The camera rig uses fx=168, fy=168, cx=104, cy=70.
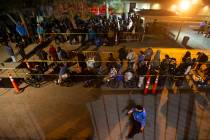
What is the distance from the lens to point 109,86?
927 centimetres

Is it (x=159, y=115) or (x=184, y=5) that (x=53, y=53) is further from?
(x=184, y=5)

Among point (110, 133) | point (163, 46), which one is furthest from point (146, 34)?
point (110, 133)

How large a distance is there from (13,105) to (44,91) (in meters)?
1.59

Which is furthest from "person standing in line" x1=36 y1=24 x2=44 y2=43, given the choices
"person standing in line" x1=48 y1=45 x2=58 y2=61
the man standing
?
the man standing

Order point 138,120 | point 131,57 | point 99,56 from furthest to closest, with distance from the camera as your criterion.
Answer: point 99,56 → point 131,57 → point 138,120

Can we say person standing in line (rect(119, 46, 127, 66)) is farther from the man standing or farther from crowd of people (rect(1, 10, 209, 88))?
the man standing

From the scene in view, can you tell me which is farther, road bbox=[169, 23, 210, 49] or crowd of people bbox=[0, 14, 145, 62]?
road bbox=[169, 23, 210, 49]

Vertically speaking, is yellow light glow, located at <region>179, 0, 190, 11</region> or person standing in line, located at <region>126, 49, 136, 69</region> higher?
yellow light glow, located at <region>179, 0, 190, 11</region>

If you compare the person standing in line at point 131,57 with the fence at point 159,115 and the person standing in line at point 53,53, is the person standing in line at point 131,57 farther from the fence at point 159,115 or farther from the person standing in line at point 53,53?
the person standing in line at point 53,53

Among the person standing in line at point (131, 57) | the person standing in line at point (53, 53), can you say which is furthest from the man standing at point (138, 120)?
the person standing in line at point (53, 53)

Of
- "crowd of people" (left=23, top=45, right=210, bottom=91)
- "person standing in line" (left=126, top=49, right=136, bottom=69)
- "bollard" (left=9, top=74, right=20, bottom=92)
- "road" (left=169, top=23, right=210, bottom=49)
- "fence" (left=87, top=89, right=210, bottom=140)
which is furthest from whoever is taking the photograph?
"road" (left=169, top=23, right=210, bottom=49)

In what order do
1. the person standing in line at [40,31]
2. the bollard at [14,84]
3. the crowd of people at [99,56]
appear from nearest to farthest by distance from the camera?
the bollard at [14,84] → the crowd of people at [99,56] → the person standing in line at [40,31]

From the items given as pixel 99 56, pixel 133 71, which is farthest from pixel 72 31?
pixel 133 71

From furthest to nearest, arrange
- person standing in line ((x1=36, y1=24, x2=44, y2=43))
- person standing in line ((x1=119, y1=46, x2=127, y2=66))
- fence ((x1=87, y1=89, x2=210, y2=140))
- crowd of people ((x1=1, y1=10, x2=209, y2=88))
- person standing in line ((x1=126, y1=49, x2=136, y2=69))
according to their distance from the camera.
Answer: person standing in line ((x1=36, y1=24, x2=44, y2=43)) < person standing in line ((x1=119, y1=46, x2=127, y2=66)) < person standing in line ((x1=126, y1=49, x2=136, y2=69)) < crowd of people ((x1=1, y1=10, x2=209, y2=88)) < fence ((x1=87, y1=89, x2=210, y2=140))
